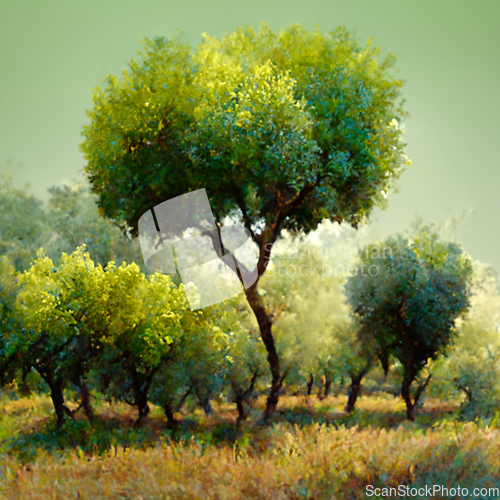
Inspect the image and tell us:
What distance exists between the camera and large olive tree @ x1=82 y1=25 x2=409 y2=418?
884cm

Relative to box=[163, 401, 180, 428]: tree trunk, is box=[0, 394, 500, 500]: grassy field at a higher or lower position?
higher

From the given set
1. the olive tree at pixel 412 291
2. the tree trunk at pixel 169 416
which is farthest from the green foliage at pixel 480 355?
the tree trunk at pixel 169 416

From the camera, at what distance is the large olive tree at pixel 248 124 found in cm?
884

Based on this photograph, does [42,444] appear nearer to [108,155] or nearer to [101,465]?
[101,465]

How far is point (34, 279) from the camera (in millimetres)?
12867

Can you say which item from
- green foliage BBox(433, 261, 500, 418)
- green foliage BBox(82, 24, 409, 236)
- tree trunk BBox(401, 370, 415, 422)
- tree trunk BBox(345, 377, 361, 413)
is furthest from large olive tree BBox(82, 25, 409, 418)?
tree trunk BBox(345, 377, 361, 413)

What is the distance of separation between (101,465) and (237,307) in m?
15.6

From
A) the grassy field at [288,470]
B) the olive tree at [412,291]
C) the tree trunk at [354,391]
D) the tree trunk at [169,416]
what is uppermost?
the olive tree at [412,291]

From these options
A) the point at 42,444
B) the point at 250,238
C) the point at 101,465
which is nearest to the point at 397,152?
the point at 250,238

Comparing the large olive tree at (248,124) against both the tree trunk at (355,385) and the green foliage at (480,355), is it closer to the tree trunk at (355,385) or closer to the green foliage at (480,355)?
the green foliage at (480,355)

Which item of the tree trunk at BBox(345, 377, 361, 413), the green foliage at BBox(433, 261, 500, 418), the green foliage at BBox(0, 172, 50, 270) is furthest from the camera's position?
the tree trunk at BBox(345, 377, 361, 413)

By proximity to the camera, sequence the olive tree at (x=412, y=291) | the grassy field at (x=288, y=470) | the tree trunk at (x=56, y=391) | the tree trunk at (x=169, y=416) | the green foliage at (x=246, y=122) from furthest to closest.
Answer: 1. the tree trunk at (x=169, y=416)
2. the olive tree at (x=412, y=291)
3. the tree trunk at (x=56, y=391)
4. the green foliage at (x=246, y=122)
5. the grassy field at (x=288, y=470)

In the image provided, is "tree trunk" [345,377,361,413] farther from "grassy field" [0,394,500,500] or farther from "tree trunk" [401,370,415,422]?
"grassy field" [0,394,500,500]

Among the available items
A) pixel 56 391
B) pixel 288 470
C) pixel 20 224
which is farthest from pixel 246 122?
pixel 20 224
